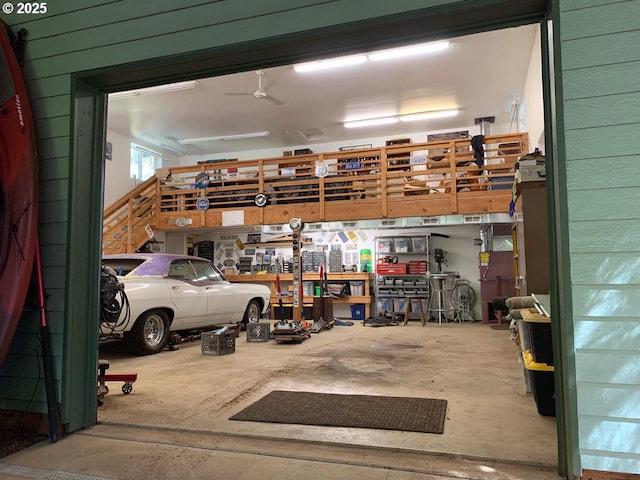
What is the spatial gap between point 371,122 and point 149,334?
8.09 m

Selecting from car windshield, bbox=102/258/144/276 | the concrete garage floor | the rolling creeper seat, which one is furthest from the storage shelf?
the rolling creeper seat

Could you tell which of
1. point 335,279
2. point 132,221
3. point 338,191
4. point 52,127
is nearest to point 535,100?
point 338,191

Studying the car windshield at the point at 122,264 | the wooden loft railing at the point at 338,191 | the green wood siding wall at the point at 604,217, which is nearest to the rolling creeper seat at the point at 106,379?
the car windshield at the point at 122,264

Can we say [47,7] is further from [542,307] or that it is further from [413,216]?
[413,216]

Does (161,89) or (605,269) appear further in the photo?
(161,89)

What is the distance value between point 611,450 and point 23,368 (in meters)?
3.42

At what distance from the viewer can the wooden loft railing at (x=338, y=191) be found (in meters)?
9.38

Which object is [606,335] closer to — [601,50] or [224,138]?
[601,50]

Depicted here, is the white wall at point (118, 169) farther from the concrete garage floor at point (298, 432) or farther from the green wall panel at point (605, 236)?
the green wall panel at point (605, 236)

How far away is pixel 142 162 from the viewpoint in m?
13.7

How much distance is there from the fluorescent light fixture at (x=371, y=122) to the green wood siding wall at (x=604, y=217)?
981 cm

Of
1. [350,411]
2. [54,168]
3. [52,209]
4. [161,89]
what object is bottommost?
[350,411]

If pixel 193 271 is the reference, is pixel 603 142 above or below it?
above

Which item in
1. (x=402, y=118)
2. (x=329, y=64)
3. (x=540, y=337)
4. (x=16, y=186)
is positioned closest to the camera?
(x=16, y=186)
